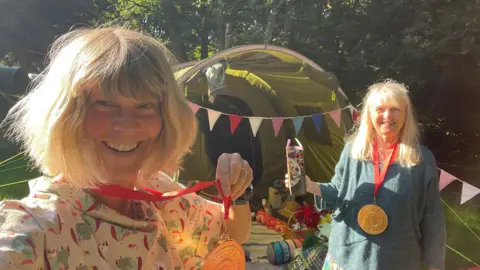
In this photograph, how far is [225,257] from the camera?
1104 millimetres

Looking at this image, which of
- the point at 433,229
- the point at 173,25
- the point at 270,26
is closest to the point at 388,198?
the point at 433,229

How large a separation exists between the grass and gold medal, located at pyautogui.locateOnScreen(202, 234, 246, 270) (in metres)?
2.31

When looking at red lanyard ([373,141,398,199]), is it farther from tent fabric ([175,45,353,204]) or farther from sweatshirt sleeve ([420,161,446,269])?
tent fabric ([175,45,353,204])

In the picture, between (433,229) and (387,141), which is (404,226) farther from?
(387,141)

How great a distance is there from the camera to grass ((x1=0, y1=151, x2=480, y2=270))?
3.88 metres

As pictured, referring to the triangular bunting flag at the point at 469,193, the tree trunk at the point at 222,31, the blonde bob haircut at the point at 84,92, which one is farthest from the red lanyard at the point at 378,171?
the tree trunk at the point at 222,31

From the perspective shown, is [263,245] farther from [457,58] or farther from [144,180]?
[457,58]

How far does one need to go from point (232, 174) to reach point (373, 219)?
1173 mm

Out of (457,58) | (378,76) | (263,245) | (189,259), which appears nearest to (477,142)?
(457,58)

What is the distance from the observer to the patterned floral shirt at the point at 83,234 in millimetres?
793

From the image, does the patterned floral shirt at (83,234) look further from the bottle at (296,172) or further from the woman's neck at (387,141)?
the woman's neck at (387,141)

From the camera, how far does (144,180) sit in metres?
1.12

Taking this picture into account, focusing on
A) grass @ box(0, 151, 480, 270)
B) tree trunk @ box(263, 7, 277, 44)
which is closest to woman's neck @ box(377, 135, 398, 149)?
grass @ box(0, 151, 480, 270)

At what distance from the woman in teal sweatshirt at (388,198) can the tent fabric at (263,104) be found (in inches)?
102
